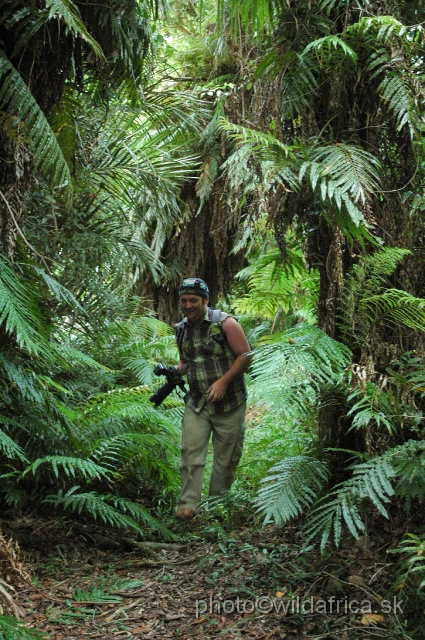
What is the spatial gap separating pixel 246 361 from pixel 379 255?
1420 mm

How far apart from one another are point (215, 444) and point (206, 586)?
1.42 meters

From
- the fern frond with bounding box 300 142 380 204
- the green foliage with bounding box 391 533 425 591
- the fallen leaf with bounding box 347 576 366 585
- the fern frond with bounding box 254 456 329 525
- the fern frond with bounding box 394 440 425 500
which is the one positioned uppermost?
the fern frond with bounding box 300 142 380 204

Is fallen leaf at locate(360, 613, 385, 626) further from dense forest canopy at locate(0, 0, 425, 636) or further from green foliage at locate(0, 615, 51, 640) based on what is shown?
green foliage at locate(0, 615, 51, 640)

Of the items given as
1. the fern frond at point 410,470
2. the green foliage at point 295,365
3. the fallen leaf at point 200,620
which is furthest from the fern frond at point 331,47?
the fallen leaf at point 200,620

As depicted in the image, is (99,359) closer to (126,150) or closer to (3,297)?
(126,150)

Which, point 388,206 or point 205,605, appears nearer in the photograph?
point 205,605

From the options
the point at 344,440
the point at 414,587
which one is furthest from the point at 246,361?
the point at 414,587

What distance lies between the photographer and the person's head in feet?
13.4

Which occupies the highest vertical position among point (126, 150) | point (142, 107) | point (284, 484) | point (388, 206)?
point (142, 107)

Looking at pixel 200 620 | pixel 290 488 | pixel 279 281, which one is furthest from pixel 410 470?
pixel 279 281

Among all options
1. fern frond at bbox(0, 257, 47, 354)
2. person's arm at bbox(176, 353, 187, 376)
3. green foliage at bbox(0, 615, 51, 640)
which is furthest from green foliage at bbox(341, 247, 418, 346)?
green foliage at bbox(0, 615, 51, 640)

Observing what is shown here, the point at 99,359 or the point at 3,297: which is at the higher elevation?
the point at 3,297

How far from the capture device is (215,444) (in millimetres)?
4312

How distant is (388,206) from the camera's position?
3.15 meters
